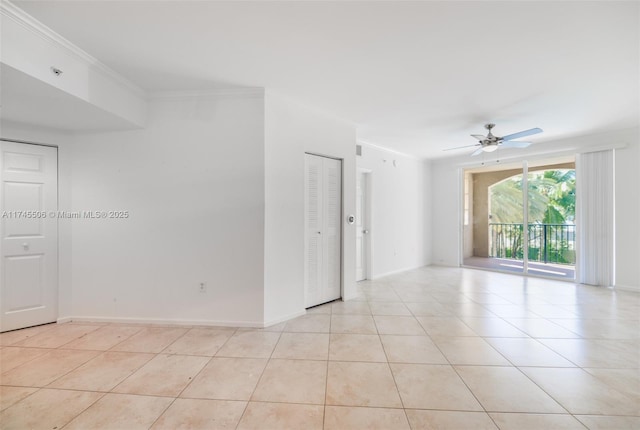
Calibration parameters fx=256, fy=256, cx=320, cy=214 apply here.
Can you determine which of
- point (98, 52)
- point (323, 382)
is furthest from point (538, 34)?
point (98, 52)

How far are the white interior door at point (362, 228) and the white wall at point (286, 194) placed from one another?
1.72 m

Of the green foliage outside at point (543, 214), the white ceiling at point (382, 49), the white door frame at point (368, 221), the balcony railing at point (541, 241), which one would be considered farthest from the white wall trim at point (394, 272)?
the white ceiling at point (382, 49)

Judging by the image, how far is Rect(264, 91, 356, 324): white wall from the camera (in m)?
3.08

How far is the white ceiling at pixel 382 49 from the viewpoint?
6.06 ft

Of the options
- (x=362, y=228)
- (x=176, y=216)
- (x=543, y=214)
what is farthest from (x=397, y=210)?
(x=176, y=216)

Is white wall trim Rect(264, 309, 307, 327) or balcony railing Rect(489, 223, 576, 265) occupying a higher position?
balcony railing Rect(489, 223, 576, 265)

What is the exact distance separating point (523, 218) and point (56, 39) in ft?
25.2

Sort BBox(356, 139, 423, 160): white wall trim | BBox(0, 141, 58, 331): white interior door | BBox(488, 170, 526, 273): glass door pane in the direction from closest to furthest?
BBox(0, 141, 58, 331): white interior door
BBox(356, 139, 423, 160): white wall trim
BBox(488, 170, 526, 273): glass door pane

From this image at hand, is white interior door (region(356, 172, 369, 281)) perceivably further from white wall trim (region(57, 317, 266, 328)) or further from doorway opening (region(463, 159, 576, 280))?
doorway opening (region(463, 159, 576, 280))

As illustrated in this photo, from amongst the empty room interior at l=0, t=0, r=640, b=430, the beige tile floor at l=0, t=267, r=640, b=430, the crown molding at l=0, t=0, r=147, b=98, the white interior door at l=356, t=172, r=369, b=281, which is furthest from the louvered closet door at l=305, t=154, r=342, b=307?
the crown molding at l=0, t=0, r=147, b=98

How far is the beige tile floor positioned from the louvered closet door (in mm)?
401

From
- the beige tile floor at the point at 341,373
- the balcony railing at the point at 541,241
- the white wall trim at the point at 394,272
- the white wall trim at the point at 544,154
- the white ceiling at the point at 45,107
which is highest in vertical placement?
the white wall trim at the point at 544,154

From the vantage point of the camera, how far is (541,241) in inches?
225

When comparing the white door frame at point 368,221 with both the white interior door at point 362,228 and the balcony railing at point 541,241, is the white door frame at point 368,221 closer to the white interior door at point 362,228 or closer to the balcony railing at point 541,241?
the white interior door at point 362,228
